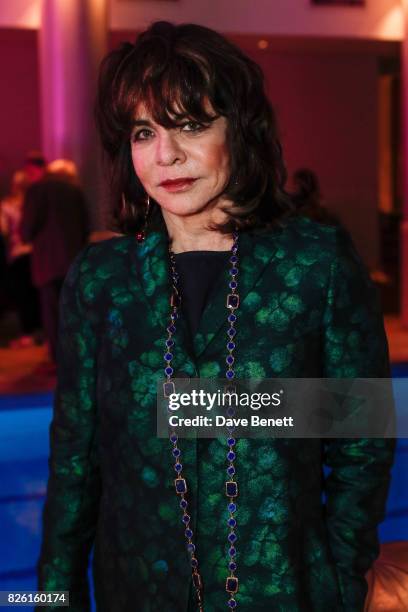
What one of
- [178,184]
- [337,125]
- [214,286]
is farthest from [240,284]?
[337,125]

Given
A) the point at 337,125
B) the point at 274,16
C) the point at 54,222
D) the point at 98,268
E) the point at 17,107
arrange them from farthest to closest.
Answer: the point at 337,125 → the point at 17,107 → the point at 274,16 → the point at 54,222 → the point at 98,268

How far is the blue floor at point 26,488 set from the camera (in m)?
2.75

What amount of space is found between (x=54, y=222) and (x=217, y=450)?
4.46 meters

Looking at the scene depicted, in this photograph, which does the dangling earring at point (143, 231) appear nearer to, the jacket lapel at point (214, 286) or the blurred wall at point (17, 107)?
the jacket lapel at point (214, 286)

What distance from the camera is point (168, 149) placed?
121cm

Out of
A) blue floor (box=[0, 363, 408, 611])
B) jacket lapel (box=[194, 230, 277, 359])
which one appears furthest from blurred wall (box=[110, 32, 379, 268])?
jacket lapel (box=[194, 230, 277, 359])

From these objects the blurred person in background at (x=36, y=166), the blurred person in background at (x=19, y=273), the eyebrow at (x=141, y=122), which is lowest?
the eyebrow at (x=141, y=122)

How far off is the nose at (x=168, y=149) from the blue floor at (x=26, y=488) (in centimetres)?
161

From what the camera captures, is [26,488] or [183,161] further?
[26,488]

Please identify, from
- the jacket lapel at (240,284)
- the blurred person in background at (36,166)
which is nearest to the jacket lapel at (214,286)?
the jacket lapel at (240,284)

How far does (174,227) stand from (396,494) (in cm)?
205

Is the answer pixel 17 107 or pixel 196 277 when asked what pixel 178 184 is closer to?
pixel 196 277

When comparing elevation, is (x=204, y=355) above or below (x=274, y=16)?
below

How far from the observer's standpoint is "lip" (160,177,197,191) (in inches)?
48.6
